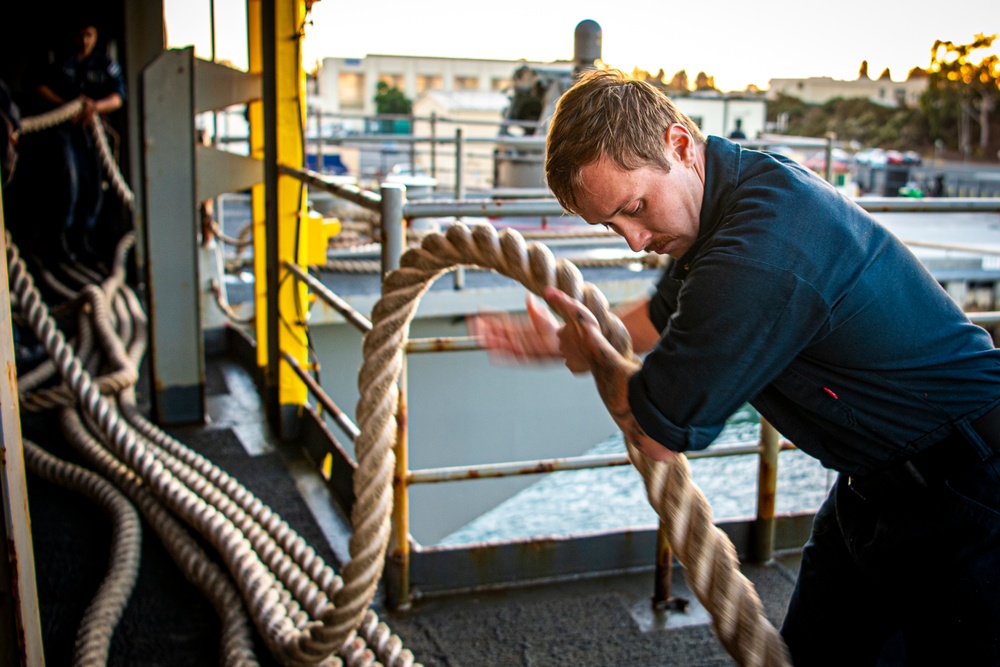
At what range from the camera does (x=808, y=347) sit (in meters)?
1.38

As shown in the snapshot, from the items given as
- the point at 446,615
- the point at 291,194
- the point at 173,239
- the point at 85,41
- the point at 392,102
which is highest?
the point at 392,102

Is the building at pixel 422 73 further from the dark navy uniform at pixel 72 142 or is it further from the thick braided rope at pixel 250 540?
the thick braided rope at pixel 250 540

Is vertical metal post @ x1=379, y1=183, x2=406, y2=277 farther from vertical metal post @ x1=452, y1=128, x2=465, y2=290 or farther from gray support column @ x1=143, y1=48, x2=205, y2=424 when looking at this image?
vertical metal post @ x1=452, y1=128, x2=465, y2=290

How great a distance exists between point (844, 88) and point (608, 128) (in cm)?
7323

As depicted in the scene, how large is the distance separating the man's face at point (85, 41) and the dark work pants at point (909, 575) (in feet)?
19.0

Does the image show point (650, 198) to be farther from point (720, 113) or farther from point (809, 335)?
point (720, 113)

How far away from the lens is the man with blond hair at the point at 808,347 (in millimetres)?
→ 1263

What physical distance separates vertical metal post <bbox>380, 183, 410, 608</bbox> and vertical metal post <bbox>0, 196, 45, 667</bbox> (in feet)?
3.56

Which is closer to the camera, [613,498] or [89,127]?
[89,127]

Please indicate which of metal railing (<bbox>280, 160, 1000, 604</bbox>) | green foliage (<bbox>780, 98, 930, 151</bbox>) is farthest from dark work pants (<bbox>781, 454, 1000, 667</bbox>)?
green foliage (<bbox>780, 98, 930, 151</bbox>)

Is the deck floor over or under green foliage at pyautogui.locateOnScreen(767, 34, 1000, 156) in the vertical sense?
under

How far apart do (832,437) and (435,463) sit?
6010 mm

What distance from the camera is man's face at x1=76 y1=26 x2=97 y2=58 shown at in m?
6.00

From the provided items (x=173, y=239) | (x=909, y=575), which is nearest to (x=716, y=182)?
(x=909, y=575)
